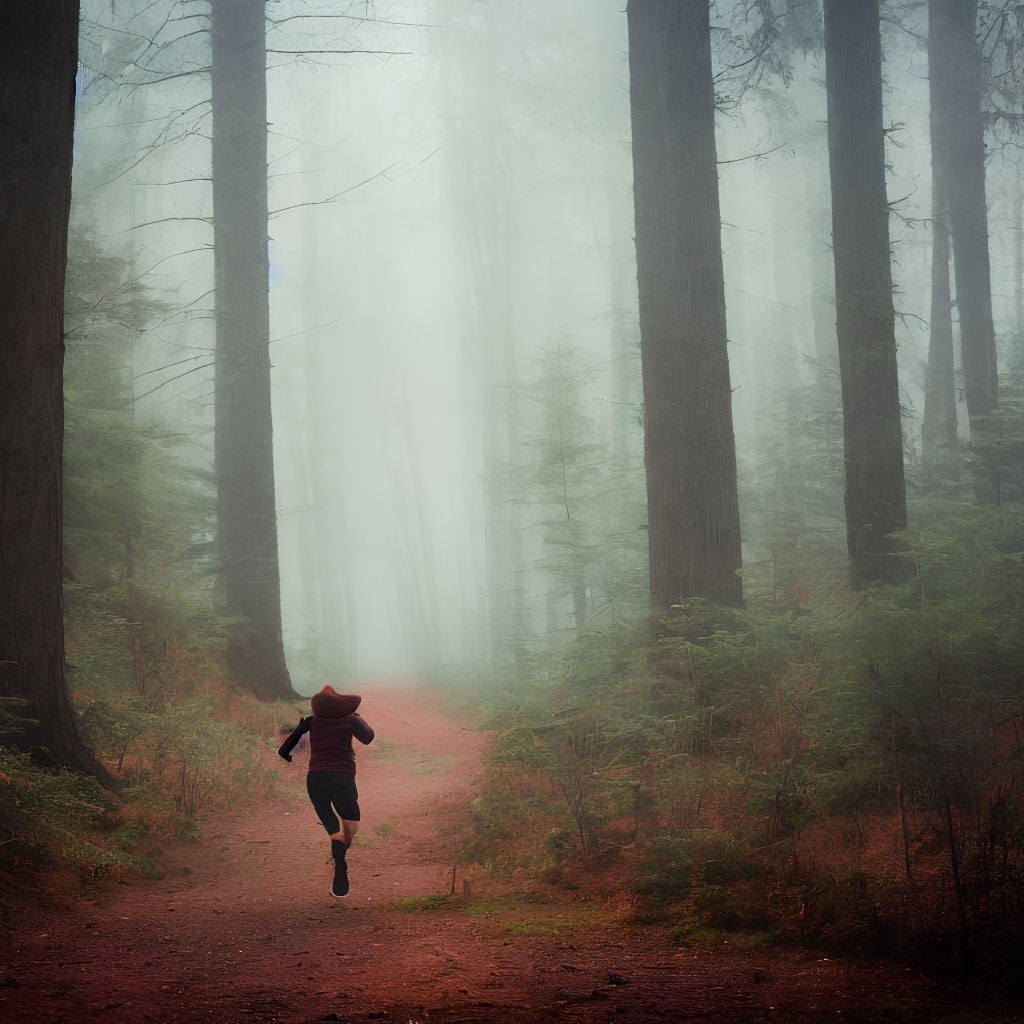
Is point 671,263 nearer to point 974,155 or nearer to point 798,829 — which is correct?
point 798,829

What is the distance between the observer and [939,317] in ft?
59.0

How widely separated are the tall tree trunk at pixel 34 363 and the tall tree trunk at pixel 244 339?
607 centimetres

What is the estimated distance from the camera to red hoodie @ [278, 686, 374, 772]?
6047 mm

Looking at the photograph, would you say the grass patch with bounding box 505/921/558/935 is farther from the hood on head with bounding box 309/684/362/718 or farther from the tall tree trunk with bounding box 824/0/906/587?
the tall tree trunk with bounding box 824/0/906/587


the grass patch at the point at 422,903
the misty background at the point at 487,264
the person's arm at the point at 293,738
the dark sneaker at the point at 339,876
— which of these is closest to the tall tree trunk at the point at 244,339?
the misty background at the point at 487,264

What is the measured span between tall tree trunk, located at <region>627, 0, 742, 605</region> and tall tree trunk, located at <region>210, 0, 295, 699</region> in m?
6.99

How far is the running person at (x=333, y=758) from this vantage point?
5.97 metres

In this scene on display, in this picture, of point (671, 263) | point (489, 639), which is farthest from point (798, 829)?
point (489, 639)

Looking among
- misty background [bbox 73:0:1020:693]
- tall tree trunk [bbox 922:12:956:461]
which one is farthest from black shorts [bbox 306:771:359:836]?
tall tree trunk [bbox 922:12:956:461]

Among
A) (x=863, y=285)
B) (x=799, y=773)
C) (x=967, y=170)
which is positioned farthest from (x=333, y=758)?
(x=967, y=170)

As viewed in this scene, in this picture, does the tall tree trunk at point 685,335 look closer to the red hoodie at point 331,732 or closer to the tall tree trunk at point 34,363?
the red hoodie at point 331,732

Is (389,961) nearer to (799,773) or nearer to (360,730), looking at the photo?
(360,730)

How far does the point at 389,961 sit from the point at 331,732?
216 cm

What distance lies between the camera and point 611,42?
83.9 feet
